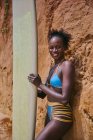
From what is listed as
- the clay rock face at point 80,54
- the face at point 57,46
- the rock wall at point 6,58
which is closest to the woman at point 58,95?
the face at point 57,46

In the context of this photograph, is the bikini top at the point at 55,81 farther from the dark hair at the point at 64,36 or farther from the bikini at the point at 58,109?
the dark hair at the point at 64,36

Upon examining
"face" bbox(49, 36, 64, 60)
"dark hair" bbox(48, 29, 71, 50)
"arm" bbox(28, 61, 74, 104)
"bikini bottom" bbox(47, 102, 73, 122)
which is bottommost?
"bikini bottom" bbox(47, 102, 73, 122)

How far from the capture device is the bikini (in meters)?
3.86

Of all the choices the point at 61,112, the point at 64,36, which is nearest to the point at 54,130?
the point at 61,112

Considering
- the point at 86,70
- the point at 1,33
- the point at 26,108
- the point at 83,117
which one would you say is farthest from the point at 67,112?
the point at 1,33

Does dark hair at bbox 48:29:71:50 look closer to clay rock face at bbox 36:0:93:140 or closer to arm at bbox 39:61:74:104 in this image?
clay rock face at bbox 36:0:93:140

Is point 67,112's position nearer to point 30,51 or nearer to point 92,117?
point 92,117

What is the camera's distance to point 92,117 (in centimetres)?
376

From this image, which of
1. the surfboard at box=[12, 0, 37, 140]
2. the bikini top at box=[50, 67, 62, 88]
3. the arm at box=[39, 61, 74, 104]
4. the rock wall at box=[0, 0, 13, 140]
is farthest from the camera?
the rock wall at box=[0, 0, 13, 140]

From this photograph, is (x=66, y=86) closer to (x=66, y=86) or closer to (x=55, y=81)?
(x=66, y=86)

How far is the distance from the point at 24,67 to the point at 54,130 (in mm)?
1070

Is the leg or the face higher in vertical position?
the face

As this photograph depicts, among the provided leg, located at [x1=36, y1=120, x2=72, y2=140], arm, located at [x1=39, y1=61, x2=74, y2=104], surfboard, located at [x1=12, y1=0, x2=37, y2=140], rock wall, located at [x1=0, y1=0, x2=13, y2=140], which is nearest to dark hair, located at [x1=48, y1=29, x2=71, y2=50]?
arm, located at [x1=39, y1=61, x2=74, y2=104]

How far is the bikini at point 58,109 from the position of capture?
3857 millimetres
